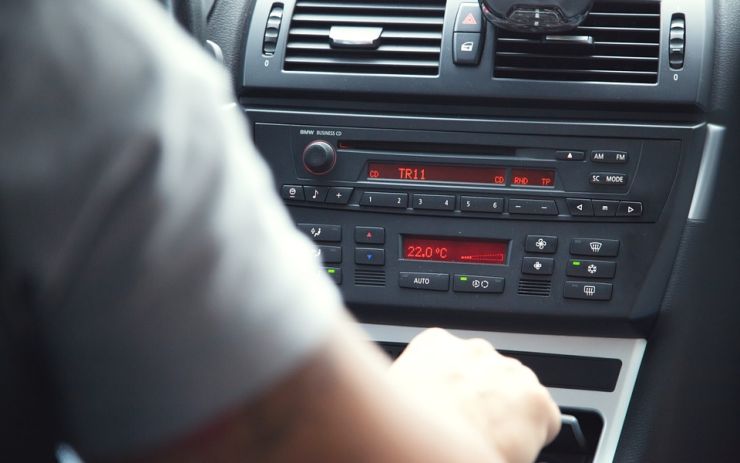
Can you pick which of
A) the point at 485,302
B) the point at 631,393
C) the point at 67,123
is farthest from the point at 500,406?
the point at 631,393

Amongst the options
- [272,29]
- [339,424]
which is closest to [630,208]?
[272,29]

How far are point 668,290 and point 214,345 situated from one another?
1.39 metres

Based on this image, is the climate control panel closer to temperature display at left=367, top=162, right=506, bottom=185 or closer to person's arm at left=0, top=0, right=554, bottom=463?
temperature display at left=367, top=162, right=506, bottom=185

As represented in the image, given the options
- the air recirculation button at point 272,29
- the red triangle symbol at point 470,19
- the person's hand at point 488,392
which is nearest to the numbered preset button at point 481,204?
the red triangle symbol at point 470,19

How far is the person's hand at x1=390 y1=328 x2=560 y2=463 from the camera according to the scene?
2.65 ft

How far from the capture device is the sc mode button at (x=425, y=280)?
175 cm

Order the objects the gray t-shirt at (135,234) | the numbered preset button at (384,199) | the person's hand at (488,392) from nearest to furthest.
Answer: the gray t-shirt at (135,234)
the person's hand at (488,392)
the numbered preset button at (384,199)

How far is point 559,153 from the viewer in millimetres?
1693

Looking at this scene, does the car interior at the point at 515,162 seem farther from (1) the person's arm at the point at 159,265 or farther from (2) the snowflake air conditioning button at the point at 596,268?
(1) the person's arm at the point at 159,265

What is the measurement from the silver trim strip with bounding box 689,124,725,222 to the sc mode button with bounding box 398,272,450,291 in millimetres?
464

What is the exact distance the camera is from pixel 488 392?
32.7 inches

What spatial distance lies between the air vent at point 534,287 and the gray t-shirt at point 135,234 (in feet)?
4.21

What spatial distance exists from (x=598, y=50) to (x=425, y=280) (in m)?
0.52

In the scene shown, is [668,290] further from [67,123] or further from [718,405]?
[67,123]
